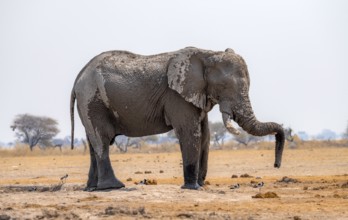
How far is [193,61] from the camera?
56.2ft

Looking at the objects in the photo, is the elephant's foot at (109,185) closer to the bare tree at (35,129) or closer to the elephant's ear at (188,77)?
the elephant's ear at (188,77)

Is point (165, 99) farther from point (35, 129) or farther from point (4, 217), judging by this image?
point (35, 129)

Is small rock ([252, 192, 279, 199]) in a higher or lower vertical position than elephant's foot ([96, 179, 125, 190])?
lower

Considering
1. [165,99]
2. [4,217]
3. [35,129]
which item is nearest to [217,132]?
[35,129]

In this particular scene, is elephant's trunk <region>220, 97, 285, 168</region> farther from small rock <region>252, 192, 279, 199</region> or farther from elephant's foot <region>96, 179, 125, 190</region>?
elephant's foot <region>96, 179, 125, 190</region>

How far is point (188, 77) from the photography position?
1686cm

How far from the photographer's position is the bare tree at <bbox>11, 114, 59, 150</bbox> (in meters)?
81.2

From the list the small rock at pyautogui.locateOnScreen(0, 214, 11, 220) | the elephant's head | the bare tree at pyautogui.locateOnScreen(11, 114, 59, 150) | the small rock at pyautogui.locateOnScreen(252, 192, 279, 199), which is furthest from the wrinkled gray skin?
the bare tree at pyautogui.locateOnScreen(11, 114, 59, 150)

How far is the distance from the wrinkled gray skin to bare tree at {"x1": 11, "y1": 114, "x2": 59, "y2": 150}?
6398 centimetres

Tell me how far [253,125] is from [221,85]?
1.16 m

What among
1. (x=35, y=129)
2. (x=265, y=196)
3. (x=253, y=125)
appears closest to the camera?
(x=265, y=196)

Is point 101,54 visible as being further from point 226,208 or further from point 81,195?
point 226,208

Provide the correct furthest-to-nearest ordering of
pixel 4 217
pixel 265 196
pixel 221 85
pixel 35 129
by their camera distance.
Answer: pixel 35 129 < pixel 221 85 < pixel 265 196 < pixel 4 217

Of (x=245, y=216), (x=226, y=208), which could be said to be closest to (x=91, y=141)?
(x=226, y=208)
